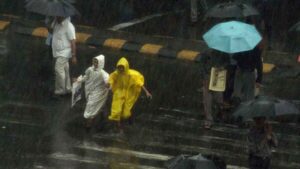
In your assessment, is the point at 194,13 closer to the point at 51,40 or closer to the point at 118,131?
the point at 51,40

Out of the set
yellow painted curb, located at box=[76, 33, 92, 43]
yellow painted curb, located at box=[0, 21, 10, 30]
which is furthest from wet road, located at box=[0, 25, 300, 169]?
yellow painted curb, located at box=[0, 21, 10, 30]

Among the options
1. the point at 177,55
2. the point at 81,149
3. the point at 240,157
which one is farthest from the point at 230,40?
the point at 177,55

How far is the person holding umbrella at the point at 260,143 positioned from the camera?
466 inches

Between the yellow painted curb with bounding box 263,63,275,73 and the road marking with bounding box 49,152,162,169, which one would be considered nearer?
the road marking with bounding box 49,152,162,169

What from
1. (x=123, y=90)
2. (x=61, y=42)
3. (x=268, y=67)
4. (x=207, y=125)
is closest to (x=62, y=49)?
(x=61, y=42)

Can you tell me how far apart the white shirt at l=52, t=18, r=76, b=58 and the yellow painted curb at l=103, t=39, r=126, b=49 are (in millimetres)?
6256

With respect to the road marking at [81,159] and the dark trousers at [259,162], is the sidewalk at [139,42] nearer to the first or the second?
the road marking at [81,159]

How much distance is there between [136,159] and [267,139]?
208 centimetres

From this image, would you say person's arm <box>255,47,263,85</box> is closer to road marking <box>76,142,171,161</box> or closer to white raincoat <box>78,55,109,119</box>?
white raincoat <box>78,55,109,119</box>

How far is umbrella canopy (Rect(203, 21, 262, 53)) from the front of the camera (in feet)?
48.9

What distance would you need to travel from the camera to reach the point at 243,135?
14953mm

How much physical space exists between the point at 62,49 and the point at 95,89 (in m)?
2.39

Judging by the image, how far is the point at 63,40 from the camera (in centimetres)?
1722

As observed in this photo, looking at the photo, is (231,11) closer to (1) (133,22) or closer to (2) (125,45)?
(2) (125,45)
